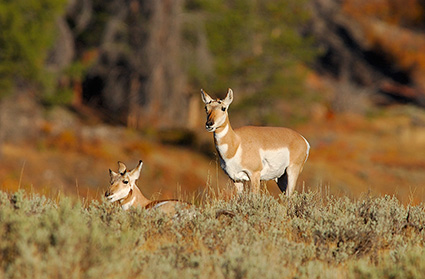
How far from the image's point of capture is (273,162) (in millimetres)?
9086

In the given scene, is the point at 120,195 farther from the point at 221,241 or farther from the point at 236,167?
the point at 221,241

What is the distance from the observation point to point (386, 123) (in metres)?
41.8

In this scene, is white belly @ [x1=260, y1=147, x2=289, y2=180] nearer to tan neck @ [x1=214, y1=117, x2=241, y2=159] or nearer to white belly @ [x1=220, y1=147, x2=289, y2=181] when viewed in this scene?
white belly @ [x1=220, y1=147, x2=289, y2=181]

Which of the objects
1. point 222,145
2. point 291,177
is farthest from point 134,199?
point 291,177

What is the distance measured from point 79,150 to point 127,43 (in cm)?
658

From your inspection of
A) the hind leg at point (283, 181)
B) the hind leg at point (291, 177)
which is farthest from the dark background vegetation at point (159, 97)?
the hind leg at point (291, 177)

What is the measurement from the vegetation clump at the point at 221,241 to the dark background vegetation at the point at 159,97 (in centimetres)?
1375

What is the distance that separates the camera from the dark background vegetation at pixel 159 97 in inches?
1006

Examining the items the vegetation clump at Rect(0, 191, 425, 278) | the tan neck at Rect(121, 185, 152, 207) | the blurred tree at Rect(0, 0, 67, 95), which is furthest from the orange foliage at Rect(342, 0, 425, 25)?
the vegetation clump at Rect(0, 191, 425, 278)

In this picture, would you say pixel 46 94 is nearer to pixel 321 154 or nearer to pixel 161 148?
pixel 161 148

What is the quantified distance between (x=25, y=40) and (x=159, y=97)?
7556 millimetres

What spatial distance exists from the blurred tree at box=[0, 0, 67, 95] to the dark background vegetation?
45 mm

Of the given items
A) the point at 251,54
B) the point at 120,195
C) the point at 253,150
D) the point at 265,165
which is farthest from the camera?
the point at 251,54

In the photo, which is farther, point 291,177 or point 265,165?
point 291,177
